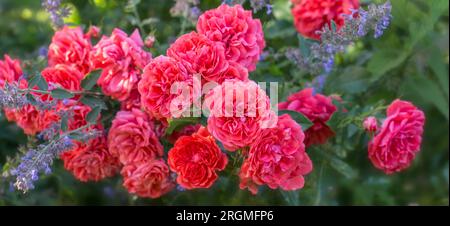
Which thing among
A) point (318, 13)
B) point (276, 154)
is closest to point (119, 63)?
point (276, 154)

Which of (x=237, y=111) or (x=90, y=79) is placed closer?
(x=237, y=111)

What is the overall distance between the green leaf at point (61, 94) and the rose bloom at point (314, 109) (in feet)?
1.54

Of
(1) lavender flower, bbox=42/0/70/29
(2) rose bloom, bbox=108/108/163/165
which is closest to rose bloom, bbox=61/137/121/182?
(2) rose bloom, bbox=108/108/163/165

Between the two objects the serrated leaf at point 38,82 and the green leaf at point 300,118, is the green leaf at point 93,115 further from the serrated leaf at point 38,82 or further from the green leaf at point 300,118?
the green leaf at point 300,118

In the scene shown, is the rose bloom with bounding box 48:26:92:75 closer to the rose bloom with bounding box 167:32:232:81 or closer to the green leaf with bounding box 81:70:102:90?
the green leaf with bounding box 81:70:102:90

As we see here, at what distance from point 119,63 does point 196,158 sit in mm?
282

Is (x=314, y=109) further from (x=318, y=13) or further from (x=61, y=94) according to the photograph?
(x=61, y=94)

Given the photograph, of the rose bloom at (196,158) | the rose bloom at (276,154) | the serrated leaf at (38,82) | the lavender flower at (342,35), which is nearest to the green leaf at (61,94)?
the serrated leaf at (38,82)

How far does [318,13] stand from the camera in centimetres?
160

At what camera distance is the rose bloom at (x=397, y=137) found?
137 centimetres

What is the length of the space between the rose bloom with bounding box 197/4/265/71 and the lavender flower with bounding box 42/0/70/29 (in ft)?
1.37

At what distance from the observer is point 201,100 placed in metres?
1.24

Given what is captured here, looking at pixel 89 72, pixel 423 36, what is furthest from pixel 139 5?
pixel 423 36
